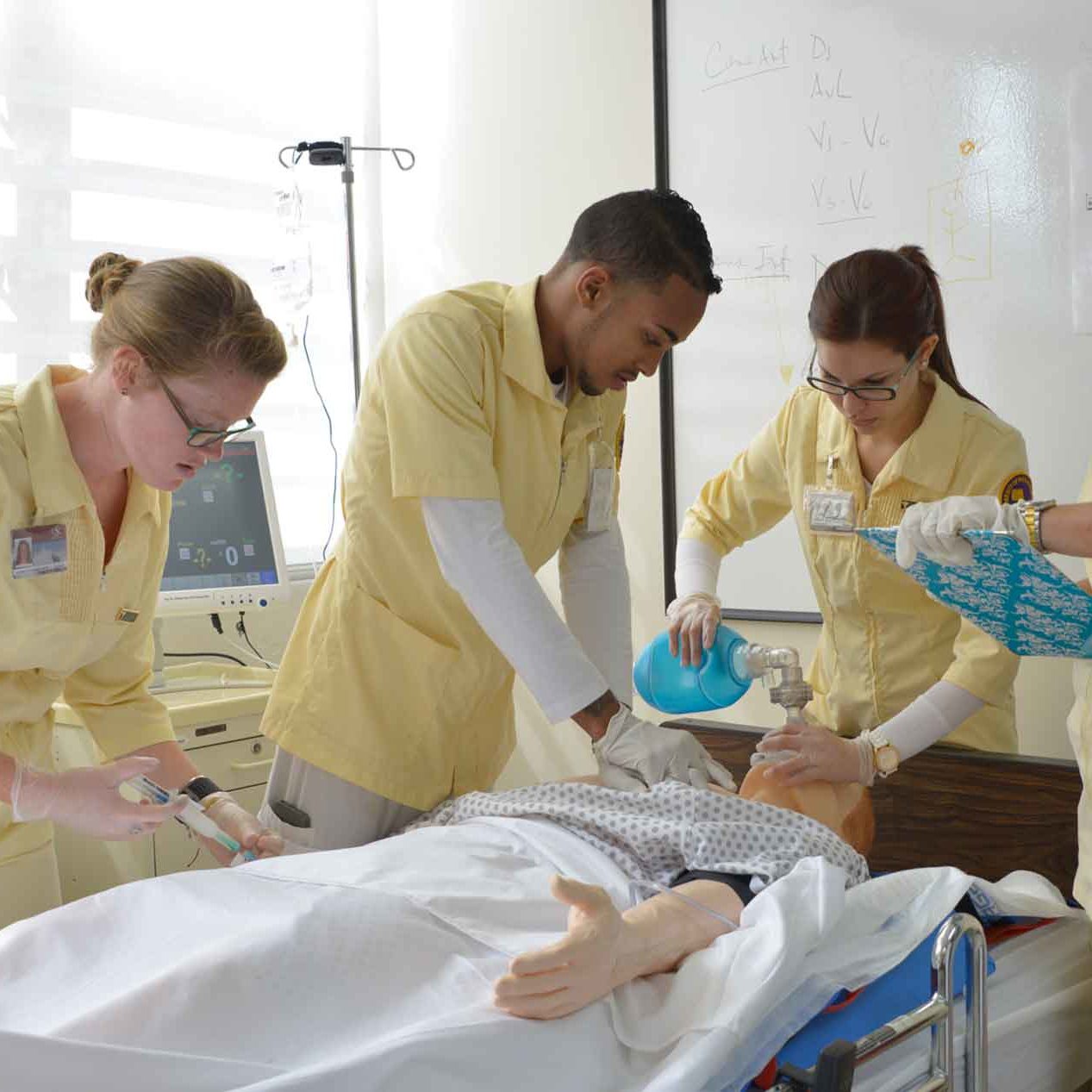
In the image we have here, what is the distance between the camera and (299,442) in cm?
383

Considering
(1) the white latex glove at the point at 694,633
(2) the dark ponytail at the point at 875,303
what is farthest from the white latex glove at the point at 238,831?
(2) the dark ponytail at the point at 875,303

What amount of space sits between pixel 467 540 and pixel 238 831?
51cm

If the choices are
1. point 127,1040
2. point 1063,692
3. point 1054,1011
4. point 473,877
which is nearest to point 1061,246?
point 1063,692

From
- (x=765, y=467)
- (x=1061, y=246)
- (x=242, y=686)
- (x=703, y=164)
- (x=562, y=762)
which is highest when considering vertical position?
(x=703, y=164)

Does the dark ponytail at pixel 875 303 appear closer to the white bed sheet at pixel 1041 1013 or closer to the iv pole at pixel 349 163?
the white bed sheet at pixel 1041 1013

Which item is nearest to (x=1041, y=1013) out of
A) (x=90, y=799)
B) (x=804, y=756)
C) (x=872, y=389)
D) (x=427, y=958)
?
(x=804, y=756)

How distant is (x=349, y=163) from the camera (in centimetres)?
377

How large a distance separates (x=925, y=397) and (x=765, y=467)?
342mm

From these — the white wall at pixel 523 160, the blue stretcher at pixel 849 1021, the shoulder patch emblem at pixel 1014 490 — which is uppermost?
the white wall at pixel 523 160

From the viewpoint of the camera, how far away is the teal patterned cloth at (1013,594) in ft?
5.08

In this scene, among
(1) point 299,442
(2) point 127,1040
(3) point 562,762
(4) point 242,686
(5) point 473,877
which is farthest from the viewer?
(1) point 299,442

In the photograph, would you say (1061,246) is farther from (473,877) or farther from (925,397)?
(473,877)

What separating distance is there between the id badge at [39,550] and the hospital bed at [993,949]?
1.09 metres

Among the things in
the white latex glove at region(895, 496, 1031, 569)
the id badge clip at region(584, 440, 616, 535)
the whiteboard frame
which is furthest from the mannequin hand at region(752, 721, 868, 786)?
the whiteboard frame
